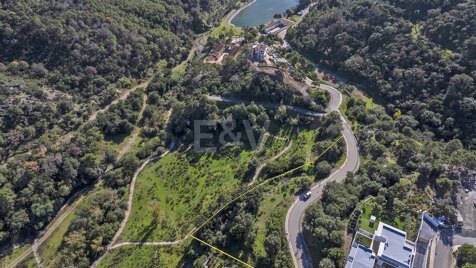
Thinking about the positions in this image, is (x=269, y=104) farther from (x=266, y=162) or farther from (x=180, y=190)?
(x=180, y=190)

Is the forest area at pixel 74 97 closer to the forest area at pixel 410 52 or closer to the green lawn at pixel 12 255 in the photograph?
the green lawn at pixel 12 255

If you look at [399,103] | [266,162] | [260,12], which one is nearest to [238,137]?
[266,162]

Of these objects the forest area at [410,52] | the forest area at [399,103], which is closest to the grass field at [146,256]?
the forest area at [399,103]

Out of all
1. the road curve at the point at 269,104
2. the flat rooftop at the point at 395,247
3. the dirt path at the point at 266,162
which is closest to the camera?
the flat rooftop at the point at 395,247

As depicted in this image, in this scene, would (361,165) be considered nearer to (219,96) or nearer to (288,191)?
(288,191)

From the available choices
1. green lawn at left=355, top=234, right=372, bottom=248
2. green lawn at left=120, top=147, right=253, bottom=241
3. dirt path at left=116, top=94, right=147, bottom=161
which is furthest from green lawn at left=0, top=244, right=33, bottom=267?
green lawn at left=355, top=234, right=372, bottom=248

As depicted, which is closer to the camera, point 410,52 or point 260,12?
point 410,52
